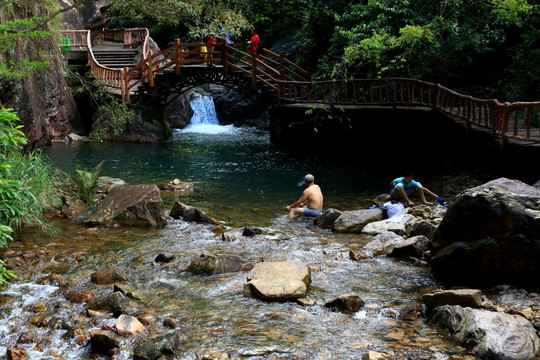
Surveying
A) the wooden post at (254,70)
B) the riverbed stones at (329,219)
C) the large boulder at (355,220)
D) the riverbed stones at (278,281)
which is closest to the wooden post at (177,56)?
the wooden post at (254,70)

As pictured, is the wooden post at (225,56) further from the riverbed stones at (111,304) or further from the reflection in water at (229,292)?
the riverbed stones at (111,304)

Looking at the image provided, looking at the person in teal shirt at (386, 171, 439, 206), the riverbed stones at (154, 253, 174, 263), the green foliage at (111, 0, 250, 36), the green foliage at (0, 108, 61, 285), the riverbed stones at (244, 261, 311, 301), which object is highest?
the green foliage at (111, 0, 250, 36)

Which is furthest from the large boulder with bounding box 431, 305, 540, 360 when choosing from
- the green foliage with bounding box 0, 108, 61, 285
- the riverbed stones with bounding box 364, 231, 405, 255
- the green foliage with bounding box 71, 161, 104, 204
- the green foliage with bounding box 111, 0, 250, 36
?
the green foliage with bounding box 111, 0, 250, 36

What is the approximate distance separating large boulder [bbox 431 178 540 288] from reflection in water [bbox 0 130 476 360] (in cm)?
54

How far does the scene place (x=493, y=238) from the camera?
6301mm

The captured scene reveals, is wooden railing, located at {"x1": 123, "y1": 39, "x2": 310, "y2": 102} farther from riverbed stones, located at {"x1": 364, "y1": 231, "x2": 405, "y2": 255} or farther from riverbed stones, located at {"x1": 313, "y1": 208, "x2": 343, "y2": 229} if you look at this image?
riverbed stones, located at {"x1": 364, "y1": 231, "x2": 405, "y2": 255}

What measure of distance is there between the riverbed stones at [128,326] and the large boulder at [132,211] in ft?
14.9

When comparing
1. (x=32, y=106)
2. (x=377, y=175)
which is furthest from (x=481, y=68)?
(x=32, y=106)

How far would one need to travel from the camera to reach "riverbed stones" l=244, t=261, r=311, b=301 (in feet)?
20.1

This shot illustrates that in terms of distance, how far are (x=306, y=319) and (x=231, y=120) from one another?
30165mm

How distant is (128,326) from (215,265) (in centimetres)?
202

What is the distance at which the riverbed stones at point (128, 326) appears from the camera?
5.25 meters

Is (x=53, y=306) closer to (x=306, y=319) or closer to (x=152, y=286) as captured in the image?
(x=152, y=286)

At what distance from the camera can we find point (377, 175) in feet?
52.5
